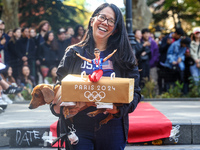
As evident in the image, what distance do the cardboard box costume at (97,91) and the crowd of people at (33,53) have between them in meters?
7.64

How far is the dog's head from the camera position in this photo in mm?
2662

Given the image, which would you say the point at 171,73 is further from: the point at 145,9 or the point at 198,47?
the point at 145,9

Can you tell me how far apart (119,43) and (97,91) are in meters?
0.60

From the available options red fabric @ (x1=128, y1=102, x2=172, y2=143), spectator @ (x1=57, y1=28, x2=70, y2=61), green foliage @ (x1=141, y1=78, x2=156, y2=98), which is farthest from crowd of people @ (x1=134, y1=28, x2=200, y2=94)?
red fabric @ (x1=128, y1=102, x2=172, y2=143)

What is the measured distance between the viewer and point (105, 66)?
2.71 metres

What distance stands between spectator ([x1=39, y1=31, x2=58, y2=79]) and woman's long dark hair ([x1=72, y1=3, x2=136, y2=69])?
7586mm

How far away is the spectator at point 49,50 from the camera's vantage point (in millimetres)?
10320

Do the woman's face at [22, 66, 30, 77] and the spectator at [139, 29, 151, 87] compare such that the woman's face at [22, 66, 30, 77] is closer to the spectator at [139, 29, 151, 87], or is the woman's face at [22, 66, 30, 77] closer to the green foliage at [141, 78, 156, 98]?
the spectator at [139, 29, 151, 87]

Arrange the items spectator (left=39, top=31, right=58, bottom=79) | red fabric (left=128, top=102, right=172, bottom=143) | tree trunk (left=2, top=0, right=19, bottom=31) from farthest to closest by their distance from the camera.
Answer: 1. tree trunk (left=2, top=0, right=19, bottom=31)
2. spectator (left=39, top=31, right=58, bottom=79)
3. red fabric (left=128, top=102, right=172, bottom=143)

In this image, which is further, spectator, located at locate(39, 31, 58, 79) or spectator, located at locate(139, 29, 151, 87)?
spectator, located at locate(39, 31, 58, 79)

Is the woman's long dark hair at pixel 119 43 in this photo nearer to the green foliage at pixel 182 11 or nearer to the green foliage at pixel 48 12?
the green foliage at pixel 48 12

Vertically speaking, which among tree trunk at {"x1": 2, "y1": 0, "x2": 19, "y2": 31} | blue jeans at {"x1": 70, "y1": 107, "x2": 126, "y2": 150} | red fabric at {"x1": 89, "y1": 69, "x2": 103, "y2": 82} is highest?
tree trunk at {"x1": 2, "y1": 0, "x2": 19, "y2": 31}

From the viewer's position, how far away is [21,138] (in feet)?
16.0

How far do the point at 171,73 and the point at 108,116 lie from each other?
25.2ft
